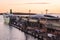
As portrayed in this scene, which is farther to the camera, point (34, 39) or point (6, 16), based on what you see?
point (6, 16)

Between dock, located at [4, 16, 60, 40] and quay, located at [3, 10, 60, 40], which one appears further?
dock, located at [4, 16, 60, 40]

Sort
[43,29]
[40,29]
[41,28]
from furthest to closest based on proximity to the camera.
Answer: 1. [41,28]
2. [40,29]
3. [43,29]

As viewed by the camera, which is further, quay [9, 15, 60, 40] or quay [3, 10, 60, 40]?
quay [3, 10, 60, 40]

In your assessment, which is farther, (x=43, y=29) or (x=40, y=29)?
(x=40, y=29)

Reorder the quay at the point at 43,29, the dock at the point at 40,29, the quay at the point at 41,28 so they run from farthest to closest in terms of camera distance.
Result: the dock at the point at 40,29 → the quay at the point at 41,28 → the quay at the point at 43,29

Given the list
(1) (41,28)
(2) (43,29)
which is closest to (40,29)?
(2) (43,29)

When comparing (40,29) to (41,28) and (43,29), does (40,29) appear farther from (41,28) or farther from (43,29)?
(41,28)

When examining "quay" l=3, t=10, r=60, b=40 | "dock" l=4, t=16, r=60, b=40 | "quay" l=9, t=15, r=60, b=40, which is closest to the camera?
"quay" l=9, t=15, r=60, b=40

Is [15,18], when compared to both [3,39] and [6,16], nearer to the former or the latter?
[6,16]

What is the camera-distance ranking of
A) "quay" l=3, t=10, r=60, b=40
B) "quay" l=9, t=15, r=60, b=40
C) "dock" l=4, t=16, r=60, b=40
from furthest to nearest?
"dock" l=4, t=16, r=60, b=40
"quay" l=3, t=10, r=60, b=40
"quay" l=9, t=15, r=60, b=40

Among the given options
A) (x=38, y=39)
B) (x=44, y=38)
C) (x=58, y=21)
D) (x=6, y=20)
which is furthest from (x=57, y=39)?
(x=6, y=20)

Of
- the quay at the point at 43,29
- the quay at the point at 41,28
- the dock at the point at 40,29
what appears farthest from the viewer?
the dock at the point at 40,29
